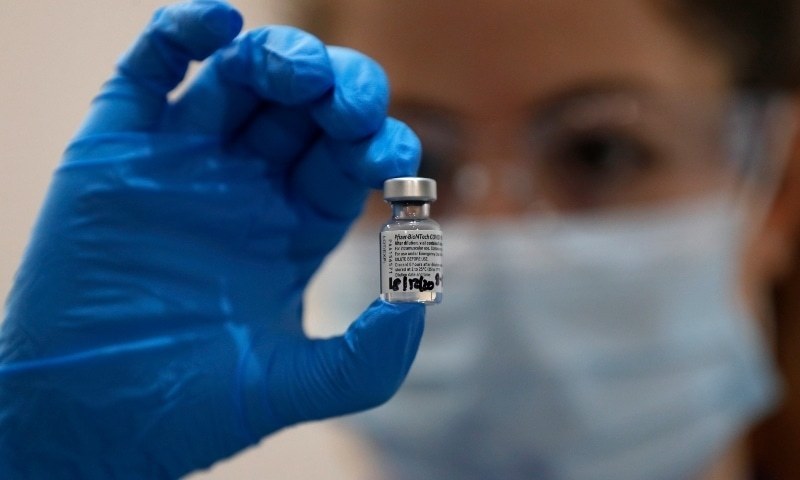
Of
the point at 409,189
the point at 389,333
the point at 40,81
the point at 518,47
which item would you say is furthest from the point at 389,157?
the point at 40,81

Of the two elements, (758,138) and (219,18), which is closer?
(219,18)

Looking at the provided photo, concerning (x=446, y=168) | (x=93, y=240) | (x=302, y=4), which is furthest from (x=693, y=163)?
(x=93, y=240)

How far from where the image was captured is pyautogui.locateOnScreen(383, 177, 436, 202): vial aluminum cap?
574mm

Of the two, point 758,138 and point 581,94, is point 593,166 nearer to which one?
point 581,94

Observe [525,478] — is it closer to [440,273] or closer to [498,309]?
[498,309]

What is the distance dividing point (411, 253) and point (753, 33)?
2.80 feet

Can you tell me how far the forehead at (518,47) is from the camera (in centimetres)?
102

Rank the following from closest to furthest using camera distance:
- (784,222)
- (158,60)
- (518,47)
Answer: (158,60), (518,47), (784,222)

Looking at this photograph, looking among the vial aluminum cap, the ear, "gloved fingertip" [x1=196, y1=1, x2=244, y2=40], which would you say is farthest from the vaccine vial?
the ear

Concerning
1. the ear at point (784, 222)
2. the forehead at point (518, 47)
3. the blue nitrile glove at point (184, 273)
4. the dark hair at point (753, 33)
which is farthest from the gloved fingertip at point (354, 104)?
the ear at point (784, 222)

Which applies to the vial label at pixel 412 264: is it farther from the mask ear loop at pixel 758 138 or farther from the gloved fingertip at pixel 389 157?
the mask ear loop at pixel 758 138

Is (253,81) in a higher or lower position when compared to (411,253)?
higher

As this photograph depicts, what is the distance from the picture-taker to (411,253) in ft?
1.83

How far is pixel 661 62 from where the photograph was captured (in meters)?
1.06
